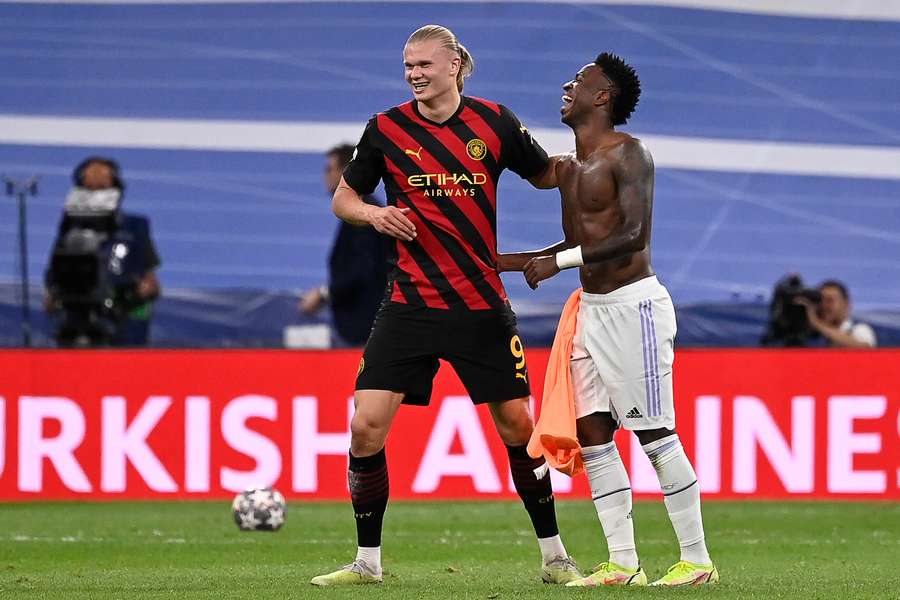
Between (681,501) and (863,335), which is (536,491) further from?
(863,335)

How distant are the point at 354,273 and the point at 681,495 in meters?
5.11

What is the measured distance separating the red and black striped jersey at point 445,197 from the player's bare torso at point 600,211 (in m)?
0.31

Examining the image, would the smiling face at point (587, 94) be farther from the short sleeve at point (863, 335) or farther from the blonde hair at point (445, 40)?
the short sleeve at point (863, 335)

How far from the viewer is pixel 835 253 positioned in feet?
42.6

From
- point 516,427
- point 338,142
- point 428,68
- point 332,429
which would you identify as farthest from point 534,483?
point 338,142

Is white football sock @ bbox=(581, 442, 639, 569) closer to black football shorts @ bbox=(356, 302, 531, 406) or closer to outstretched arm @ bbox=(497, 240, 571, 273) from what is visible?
black football shorts @ bbox=(356, 302, 531, 406)

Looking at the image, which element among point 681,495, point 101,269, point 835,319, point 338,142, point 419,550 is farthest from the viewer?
point 338,142

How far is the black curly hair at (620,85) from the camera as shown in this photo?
6.05 m

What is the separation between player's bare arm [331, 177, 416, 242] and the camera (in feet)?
19.7

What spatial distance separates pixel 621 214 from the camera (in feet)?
19.3

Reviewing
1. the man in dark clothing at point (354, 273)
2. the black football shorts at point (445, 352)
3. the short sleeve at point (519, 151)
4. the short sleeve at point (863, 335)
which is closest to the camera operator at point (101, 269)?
the man in dark clothing at point (354, 273)

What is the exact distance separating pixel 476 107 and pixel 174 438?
4.95 metres

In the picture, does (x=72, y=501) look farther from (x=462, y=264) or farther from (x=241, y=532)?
(x=462, y=264)

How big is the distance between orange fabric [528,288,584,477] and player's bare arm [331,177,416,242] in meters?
0.69
